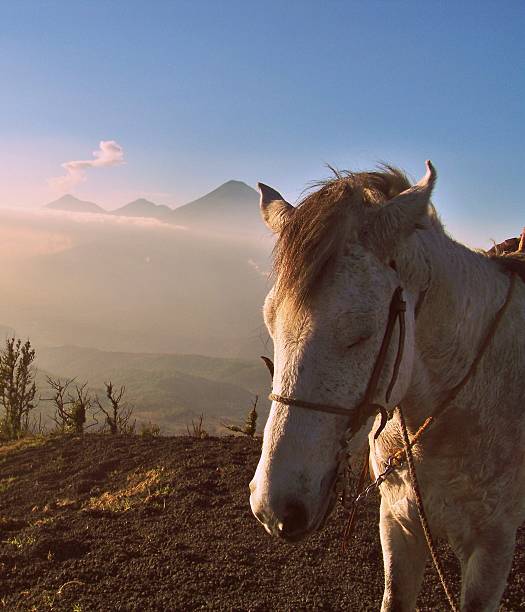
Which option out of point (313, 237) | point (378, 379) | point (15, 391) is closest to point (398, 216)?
point (313, 237)

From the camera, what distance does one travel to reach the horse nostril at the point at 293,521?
1.66 m

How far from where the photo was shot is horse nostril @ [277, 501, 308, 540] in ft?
5.45

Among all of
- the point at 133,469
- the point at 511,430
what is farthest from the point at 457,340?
the point at 133,469

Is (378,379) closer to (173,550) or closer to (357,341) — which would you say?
(357,341)

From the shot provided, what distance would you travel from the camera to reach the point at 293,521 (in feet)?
5.47

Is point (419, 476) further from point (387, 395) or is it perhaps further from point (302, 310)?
point (302, 310)

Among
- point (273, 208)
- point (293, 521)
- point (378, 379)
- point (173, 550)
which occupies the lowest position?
point (173, 550)

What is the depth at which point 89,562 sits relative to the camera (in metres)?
6.17

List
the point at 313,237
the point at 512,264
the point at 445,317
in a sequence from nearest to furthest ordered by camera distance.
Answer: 1. the point at 313,237
2. the point at 445,317
3. the point at 512,264

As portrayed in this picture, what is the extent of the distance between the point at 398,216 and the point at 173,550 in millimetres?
5837

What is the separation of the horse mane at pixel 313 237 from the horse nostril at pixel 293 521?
69 centimetres

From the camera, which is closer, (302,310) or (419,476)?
(302,310)

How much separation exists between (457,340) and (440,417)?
401 mm

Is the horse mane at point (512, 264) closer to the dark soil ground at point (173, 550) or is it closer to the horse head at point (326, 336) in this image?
the horse head at point (326, 336)
